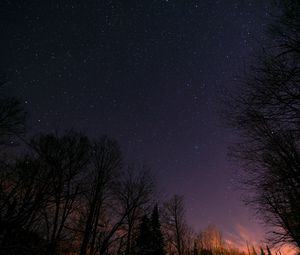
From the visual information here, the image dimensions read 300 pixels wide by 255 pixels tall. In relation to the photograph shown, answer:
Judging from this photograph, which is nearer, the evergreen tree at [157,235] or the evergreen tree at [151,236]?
the evergreen tree at [151,236]

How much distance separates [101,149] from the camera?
1574 centimetres

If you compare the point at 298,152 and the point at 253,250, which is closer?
the point at 298,152

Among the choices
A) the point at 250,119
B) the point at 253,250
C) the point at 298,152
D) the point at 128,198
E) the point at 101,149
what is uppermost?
the point at 253,250

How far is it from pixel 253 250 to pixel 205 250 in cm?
2923

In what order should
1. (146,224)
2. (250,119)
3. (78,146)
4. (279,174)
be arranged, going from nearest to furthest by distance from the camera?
1. (250,119)
2. (279,174)
3. (78,146)
4. (146,224)

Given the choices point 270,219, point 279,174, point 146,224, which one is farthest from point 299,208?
point 146,224

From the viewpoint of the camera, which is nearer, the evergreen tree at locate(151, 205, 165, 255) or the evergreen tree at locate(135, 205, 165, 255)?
the evergreen tree at locate(135, 205, 165, 255)

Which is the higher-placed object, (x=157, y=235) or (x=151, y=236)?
(x=157, y=235)

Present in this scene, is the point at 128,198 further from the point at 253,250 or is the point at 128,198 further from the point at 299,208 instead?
the point at 253,250

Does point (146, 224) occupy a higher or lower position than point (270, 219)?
higher

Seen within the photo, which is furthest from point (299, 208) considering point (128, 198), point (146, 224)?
point (146, 224)

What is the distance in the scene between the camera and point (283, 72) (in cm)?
500

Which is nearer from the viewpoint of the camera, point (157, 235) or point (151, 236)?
point (151, 236)

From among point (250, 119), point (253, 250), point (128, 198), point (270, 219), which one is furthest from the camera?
point (253, 250)
